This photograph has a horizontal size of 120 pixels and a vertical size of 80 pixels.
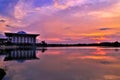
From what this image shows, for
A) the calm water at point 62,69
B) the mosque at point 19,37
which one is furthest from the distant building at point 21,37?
the calm water at point 62,69

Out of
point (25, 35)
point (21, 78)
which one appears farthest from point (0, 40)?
point (21, 78)

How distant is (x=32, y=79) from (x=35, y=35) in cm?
8821

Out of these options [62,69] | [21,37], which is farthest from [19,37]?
[62,69]

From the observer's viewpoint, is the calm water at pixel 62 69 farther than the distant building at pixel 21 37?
No

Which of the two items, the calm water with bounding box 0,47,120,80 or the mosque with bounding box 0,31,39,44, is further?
the mosque with bounding box 0,31,39,44

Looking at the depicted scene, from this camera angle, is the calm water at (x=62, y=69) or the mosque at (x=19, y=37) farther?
the mosque at (x=19, y=37)

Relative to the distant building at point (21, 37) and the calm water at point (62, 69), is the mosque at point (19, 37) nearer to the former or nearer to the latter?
the distant building at point (21, 37)

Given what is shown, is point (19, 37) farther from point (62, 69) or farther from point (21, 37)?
point (62, 69)

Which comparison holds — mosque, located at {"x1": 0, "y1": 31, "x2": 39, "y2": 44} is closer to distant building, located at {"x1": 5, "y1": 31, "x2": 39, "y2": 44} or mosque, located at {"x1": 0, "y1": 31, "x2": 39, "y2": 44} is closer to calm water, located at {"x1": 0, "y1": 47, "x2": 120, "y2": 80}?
distant building, located at {"x1": 5, "y1": 31, "x2": 39, "y2": 44}

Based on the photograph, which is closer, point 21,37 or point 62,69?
point 62,69

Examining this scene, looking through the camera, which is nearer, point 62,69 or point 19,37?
point 62,69

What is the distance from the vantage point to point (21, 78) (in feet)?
66.3

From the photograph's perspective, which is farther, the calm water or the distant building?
the distant building

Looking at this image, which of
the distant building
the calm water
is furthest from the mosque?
the calm water
